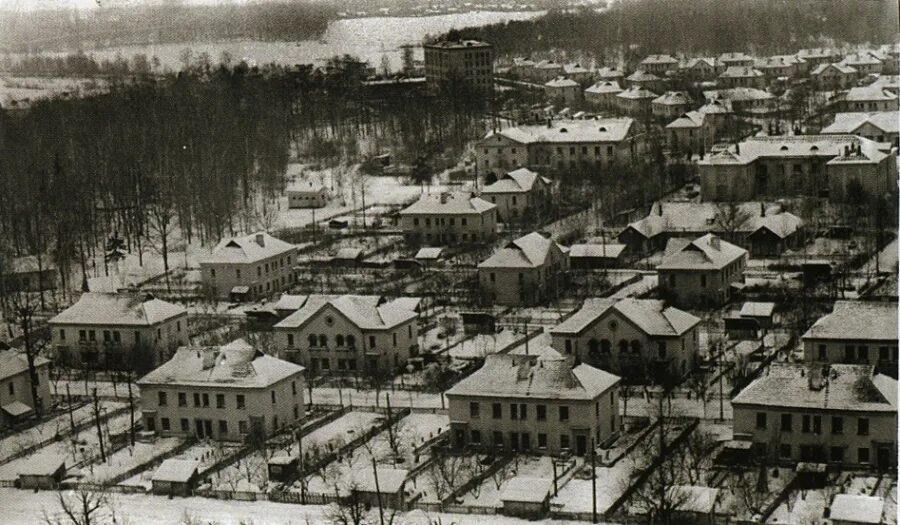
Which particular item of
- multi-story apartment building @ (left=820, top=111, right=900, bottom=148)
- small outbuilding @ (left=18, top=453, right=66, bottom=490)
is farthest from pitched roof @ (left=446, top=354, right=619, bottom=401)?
multi-story apartment building @ (left=820, top=111, right=900, bottom=148)

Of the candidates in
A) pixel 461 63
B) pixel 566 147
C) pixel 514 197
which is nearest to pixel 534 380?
pixel 514 197

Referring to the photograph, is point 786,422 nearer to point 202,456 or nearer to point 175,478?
point 175,478

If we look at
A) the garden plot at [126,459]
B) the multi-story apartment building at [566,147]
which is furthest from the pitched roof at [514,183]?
the garden plot at [126,459]

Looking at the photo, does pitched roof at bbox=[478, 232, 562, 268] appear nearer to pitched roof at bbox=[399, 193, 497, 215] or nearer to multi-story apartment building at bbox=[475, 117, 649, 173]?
pitched roof at bbox=[399, 193, 497, 215]

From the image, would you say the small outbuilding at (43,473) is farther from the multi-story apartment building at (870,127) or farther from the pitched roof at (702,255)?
the multi-story apartment building at (870,127)

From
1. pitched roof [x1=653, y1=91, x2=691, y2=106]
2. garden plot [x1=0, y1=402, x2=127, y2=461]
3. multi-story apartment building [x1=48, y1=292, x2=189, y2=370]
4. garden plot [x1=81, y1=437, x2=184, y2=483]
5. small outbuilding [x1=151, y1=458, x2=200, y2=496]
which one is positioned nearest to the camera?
small outbuilding [x1=151, y1=458, x2=200, y2=496]

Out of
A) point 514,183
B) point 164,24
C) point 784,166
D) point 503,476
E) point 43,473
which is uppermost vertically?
point 164,24
